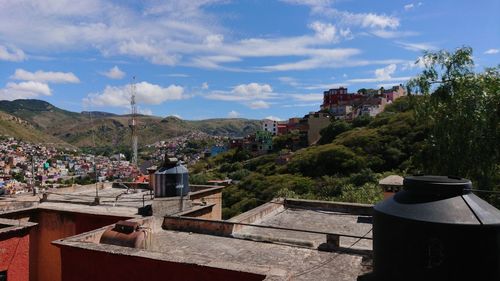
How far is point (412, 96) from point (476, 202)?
14991mm

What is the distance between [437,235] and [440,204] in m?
0.30

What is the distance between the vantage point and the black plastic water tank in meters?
2.82

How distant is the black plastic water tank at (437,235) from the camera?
282cm

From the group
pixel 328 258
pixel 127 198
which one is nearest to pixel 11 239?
pixel 127 198

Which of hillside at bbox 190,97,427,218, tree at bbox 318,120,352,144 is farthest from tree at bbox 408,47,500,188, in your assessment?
tree at bbox 318,120,352,144

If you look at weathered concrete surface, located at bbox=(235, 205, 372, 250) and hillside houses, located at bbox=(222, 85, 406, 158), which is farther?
hillside houses, located at bbox=(222, 85, 406, 158)

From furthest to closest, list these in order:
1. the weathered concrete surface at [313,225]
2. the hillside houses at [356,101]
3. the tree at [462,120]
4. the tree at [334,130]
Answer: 1. the hillside houses at [356,101]
2. the tree at [334,130]
3. the tree at [462,120]
4. the weathered concrete surface at [313,225]

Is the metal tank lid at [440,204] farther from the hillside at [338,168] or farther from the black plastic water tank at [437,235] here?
the hillside at [338,168]

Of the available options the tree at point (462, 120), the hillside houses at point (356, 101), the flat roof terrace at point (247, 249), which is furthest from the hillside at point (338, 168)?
the hillside houses at point (356, 101)

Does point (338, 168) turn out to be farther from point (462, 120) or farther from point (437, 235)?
point (437, 235)

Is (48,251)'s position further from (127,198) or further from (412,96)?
(412,96)

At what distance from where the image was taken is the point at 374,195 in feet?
68.1

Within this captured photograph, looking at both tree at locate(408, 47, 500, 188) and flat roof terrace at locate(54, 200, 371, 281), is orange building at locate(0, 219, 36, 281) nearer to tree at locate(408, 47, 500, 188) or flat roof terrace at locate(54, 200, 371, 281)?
flat roof terrace at locate(54, 200, 371, 281)

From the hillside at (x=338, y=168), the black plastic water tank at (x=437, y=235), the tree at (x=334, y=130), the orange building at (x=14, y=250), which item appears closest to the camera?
the black plastic water tank at (x=437, y=235)
